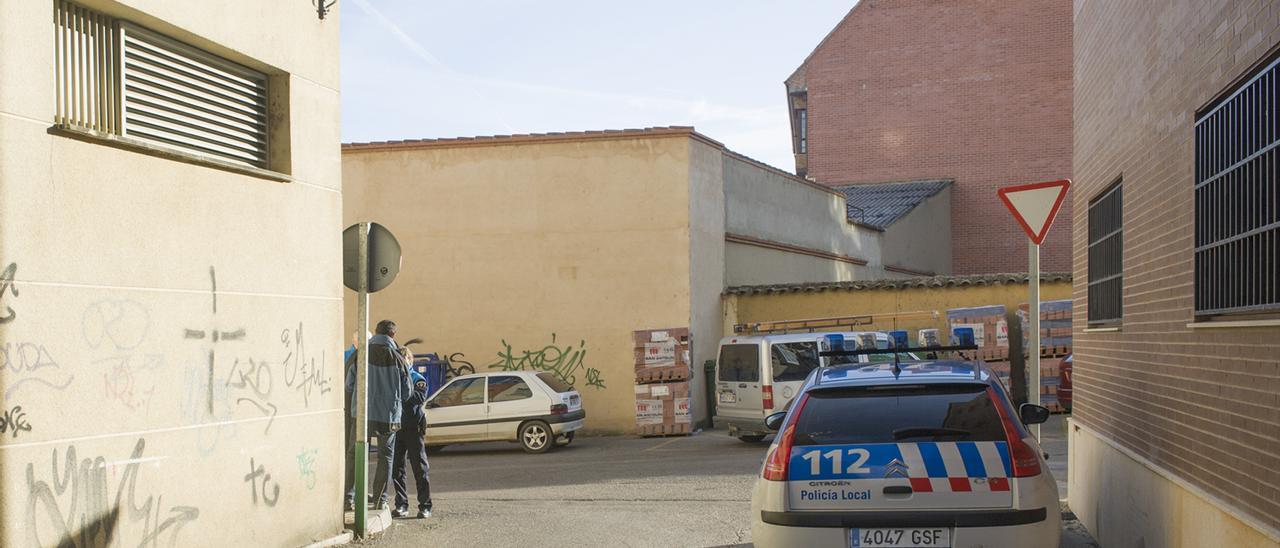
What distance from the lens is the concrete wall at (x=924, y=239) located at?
117ft

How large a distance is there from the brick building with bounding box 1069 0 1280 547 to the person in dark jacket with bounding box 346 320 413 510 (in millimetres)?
6133

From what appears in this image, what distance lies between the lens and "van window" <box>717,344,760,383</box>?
19.1 meters

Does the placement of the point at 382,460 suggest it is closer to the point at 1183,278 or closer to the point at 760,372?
the point at 1183,278

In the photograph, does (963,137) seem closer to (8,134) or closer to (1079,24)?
(1079,24)

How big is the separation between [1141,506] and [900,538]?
7.77 ft

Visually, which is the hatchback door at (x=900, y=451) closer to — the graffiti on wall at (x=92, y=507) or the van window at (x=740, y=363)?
the graffiti on wall at (x=92, y=507)

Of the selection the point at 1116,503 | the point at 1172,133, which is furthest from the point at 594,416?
the point at 1172,133

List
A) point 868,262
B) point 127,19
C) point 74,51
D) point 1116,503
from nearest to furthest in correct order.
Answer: point 74,51 → point 127,19 → point 1116,503 → point 868,262

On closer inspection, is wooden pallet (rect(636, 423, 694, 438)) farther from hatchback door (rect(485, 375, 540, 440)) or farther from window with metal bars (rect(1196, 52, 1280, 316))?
window with metal bars (rect(1196, 52, 1280, 316))

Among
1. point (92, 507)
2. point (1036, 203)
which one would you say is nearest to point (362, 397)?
point (92, 507)

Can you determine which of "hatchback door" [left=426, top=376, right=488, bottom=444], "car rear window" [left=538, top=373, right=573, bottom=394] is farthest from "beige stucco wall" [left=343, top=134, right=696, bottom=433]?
"hatchback door" [left=426, top=376, right=488, bottom=444]

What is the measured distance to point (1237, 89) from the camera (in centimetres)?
620

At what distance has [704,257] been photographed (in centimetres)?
2328

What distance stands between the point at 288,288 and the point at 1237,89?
21.4ft
